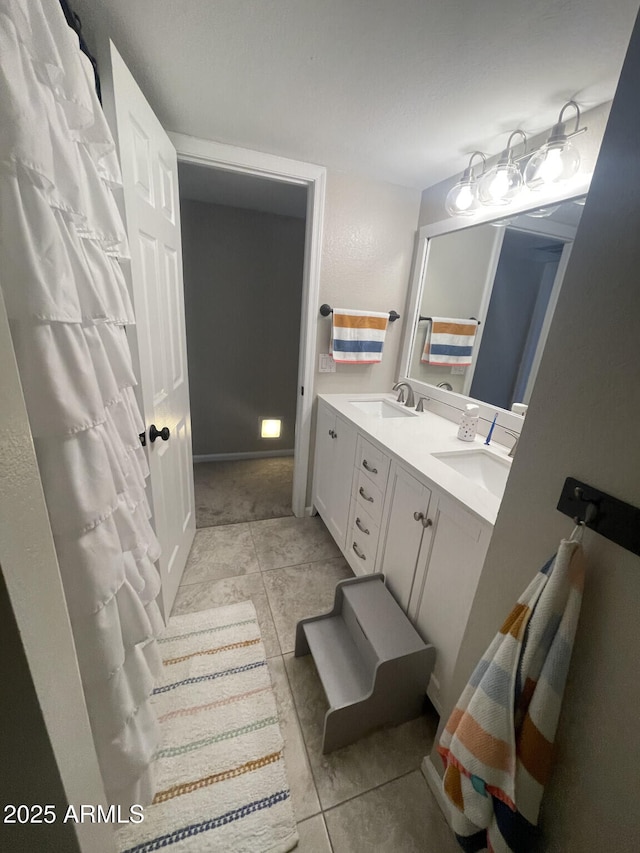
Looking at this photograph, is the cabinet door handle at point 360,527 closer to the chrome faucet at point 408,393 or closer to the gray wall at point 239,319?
the chrome faucet at point 408,393

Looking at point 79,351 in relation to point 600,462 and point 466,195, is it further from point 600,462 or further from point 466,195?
point 466,195

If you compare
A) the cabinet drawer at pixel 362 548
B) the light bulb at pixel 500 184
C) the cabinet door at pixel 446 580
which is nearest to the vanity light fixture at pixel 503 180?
the light bulb at pixel 500 184

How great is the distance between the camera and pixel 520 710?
0.62 metres

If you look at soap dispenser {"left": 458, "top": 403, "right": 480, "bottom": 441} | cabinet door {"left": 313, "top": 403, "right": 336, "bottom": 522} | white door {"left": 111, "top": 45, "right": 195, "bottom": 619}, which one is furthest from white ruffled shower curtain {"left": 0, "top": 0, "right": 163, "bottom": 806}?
soap dispenser {"left": 458, "top": 403, "right": 480, "bottom": 441}

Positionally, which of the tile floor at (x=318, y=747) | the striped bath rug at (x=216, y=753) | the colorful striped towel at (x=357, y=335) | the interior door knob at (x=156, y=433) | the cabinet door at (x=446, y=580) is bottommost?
the tile floor at (x=318, y=747)

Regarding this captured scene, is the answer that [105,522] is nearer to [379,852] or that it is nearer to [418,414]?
[379,852]

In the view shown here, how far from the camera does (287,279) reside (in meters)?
2.79

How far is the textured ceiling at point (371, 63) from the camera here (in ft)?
2.67

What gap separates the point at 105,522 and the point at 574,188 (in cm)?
180

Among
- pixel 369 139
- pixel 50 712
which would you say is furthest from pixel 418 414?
pixel 50 712

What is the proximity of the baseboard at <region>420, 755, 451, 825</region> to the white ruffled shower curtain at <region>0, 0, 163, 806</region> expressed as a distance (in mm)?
842

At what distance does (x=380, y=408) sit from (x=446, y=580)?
1.21 meters

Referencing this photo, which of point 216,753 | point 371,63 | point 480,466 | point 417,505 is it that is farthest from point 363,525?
point 371,63

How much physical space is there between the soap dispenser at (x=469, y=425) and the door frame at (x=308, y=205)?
3.08 feet
